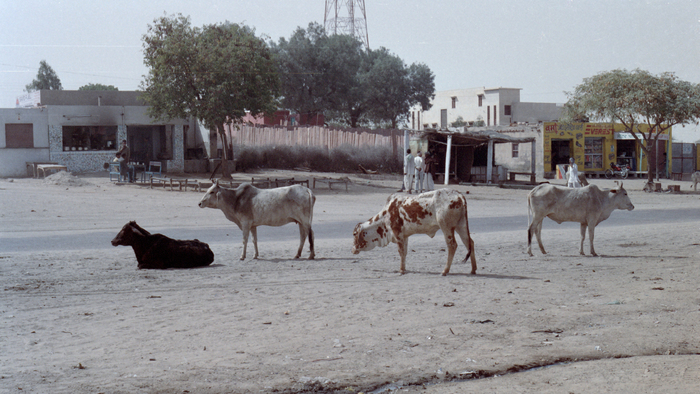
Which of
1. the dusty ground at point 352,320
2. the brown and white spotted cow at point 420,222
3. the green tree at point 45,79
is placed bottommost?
the dusty ground at point 352,320

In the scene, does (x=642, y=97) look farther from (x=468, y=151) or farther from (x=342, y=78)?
(x=342, y=78)

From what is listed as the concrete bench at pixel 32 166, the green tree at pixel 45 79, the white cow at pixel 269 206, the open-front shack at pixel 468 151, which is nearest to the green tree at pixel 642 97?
the open-front shack at pixel 468 151

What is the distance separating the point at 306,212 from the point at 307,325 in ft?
16.2

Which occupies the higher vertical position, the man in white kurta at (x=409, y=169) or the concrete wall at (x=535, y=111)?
the concrete wall at (x=535, y=111)

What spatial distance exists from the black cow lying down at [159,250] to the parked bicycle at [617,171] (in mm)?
37431

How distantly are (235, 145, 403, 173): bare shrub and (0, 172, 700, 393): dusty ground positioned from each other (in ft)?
89.4

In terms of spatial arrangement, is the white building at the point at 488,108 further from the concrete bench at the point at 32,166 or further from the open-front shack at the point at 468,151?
the concrete bench at the point at 32,166

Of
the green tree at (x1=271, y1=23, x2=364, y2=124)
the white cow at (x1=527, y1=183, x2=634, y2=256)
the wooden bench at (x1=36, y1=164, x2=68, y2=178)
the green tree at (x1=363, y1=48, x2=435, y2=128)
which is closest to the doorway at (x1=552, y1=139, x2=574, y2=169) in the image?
the green tree at (x1=363, y1=48, x2=435, y2=128)

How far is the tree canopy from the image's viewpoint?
52.8 m

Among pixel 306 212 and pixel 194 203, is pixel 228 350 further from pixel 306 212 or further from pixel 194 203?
pixel 194 203

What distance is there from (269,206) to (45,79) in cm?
7277

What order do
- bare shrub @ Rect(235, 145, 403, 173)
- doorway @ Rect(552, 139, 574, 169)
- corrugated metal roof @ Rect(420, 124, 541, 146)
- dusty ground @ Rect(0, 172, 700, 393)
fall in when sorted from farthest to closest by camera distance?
1. doorway @ Rect(552, 139, 574, 169)
2. bare shrub @ Rect(235, 145, 403, 173)
3. corrugated metal roof @ Rect(420, 124, 541, 146)
4. dusty ground @ Rect(0, 172, 700, 393)

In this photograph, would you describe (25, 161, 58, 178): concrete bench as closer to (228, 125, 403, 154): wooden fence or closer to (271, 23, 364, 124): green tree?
(228, 125, 403, 154): wooden fence

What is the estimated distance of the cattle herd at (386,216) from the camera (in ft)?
32.8
